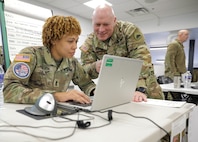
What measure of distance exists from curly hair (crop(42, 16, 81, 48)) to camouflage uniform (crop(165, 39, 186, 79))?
2.47 m

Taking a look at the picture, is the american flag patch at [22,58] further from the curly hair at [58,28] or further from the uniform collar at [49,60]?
the curly hair at [58,28]

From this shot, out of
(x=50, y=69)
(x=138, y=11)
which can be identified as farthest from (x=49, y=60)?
(x=138, y=11)

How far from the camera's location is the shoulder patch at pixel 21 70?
93 centimetres

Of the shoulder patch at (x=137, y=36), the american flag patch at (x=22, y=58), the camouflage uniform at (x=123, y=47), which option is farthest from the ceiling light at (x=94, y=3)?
the american flag patch at (x=22, y=58)

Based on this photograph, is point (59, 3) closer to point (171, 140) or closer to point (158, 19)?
point (158, 19)

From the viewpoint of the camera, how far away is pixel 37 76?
105cm

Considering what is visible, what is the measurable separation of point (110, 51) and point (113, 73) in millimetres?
829

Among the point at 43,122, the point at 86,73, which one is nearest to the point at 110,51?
the point at 86,73

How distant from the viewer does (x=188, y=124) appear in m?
0.92

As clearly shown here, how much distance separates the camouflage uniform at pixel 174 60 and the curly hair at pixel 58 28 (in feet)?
8.09

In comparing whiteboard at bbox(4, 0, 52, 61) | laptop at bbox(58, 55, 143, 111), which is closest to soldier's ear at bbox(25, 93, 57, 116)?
laptop at bbox(58, 55, 143, 111)

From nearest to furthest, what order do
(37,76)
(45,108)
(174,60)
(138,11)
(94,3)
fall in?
1. (45,108)
2. (37,76)
3. (174,60)
4. (94,3)
5. (138,11)

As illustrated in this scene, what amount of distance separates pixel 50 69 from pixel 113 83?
47 cm

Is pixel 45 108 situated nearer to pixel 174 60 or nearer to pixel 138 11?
pixel 174 60
